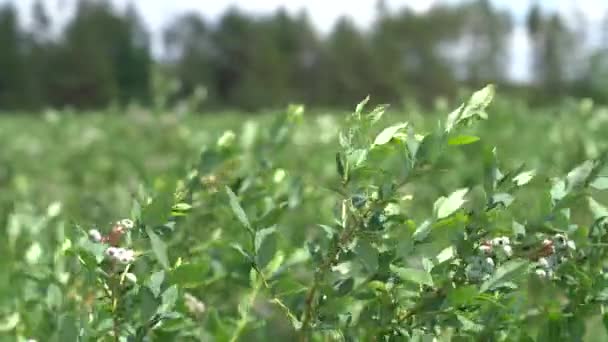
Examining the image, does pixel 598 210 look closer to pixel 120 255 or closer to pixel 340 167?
pixel 340 167

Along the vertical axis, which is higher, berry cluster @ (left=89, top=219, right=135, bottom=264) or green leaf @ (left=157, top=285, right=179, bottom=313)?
berry cluster @ (left=89, top=219, right=135, bottom=264)

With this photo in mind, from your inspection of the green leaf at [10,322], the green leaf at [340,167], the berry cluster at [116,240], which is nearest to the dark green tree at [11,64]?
the green leaf at [10,322]

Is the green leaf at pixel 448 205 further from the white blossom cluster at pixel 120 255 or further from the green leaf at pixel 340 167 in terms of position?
the white blossom cluster at pixel 120 255

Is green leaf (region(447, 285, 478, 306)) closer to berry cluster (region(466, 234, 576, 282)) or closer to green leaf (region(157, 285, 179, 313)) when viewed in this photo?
berry cluster (region(466, 234, 576, 282))

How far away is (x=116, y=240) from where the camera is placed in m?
Result: 1.12

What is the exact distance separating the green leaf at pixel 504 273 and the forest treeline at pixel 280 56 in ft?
155

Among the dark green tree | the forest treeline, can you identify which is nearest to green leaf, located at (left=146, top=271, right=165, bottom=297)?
the forest treeline

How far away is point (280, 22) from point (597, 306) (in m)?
58.0

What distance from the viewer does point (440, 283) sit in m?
1.01

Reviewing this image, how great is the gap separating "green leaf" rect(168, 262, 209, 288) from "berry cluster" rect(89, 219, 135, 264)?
5cm

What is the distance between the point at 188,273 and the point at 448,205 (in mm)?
294

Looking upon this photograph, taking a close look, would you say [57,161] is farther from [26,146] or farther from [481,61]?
[481,61]

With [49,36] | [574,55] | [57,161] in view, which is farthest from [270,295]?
[49,36]

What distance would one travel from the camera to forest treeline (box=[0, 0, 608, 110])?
52188 mm
